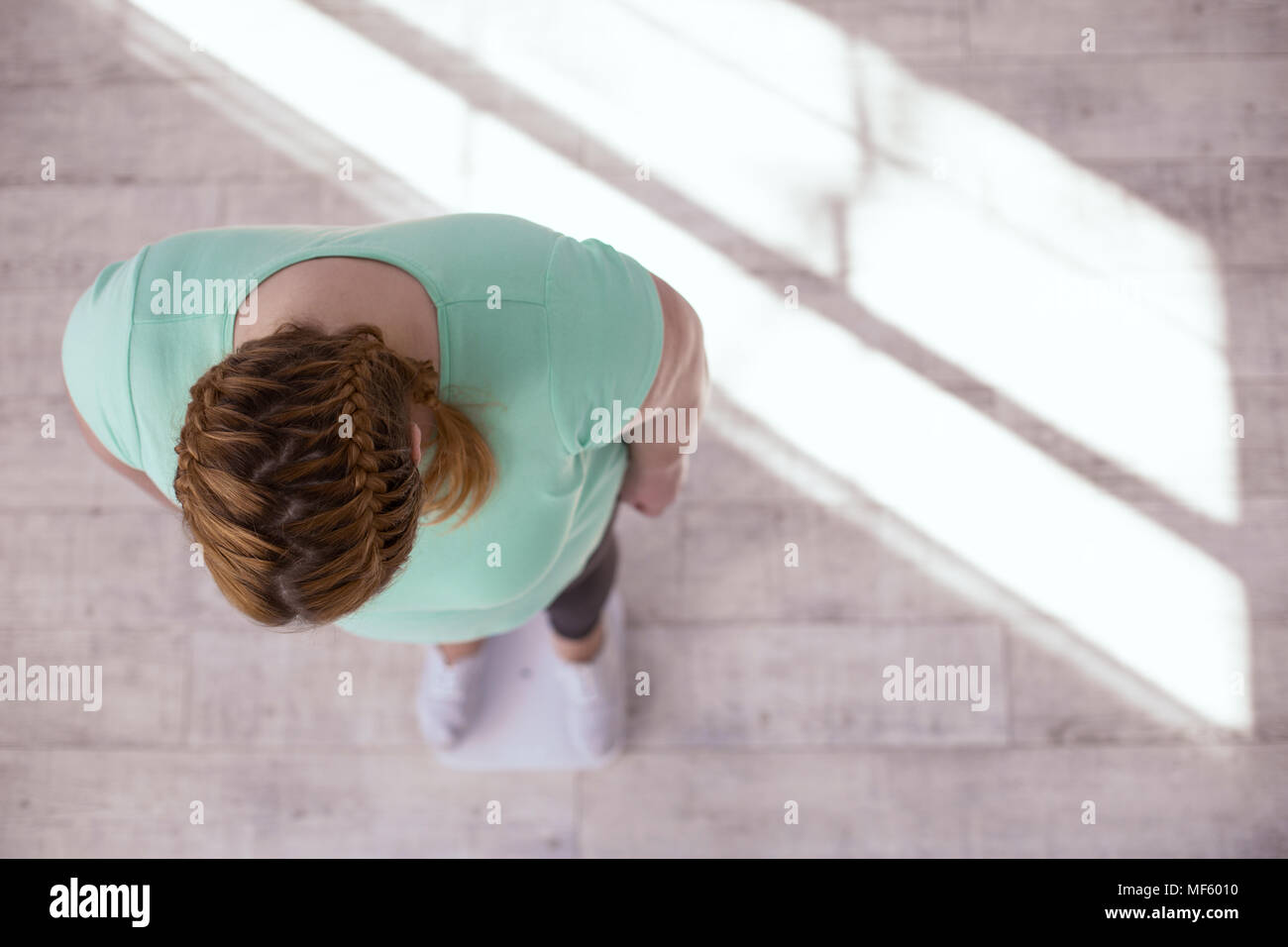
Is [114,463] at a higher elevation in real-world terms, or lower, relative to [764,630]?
higher


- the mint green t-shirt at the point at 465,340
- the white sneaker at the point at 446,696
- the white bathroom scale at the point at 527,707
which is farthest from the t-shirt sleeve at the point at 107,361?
the white bathroom scale at the point at 527,707

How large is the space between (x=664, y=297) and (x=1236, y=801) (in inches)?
59.7

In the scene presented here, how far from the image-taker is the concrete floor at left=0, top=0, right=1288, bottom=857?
167 centimetres

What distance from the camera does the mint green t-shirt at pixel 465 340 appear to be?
806mm

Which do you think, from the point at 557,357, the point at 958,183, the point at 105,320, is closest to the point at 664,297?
the point at 557,357

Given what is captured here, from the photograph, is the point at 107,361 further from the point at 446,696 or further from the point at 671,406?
the point at 446,696

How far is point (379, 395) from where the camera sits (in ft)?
2.23

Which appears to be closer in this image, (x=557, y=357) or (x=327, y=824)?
(x=557, y=357)

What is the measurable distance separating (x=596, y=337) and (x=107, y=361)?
1.53 feet

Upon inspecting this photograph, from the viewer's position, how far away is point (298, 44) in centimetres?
196

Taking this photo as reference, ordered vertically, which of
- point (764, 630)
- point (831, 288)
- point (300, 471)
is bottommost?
point (764, 630)
